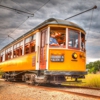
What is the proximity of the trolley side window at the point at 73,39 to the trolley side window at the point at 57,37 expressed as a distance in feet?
1.16

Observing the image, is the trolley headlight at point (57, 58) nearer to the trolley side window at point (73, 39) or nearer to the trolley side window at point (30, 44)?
the trolley side window at point (73, 39)

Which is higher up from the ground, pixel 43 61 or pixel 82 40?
pixel 82 40

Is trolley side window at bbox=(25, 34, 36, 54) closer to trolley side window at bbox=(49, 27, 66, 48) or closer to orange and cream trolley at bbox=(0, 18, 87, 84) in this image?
orange and cream trolley at bbox=(0, 18, 87, 84)

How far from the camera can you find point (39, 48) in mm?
10781

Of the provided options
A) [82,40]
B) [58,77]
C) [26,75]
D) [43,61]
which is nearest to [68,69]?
[58,77]

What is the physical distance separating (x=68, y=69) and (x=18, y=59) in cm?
526

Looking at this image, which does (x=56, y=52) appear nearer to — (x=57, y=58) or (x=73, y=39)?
(x=57, y=58)

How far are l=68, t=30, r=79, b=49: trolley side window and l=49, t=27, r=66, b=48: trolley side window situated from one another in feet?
1.16

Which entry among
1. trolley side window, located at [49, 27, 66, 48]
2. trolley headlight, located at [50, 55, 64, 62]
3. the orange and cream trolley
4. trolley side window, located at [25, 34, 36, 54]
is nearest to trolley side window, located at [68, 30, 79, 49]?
the orange and cream trolley

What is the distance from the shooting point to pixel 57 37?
1033 centimetres

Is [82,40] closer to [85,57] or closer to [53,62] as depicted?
[85,57]

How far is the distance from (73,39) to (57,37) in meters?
0.95

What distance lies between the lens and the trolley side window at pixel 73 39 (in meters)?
10.5

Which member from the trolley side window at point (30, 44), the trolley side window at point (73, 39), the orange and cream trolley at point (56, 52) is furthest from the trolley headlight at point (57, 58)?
the trolley side window at point (30, 44)
